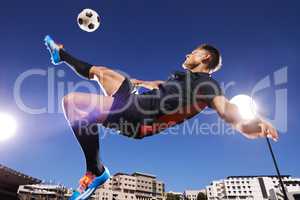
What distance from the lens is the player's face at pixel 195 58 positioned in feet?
19.4

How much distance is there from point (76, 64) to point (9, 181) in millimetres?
63668

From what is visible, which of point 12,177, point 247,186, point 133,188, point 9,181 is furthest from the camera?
point 247,186

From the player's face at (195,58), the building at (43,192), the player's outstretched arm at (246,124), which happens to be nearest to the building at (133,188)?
the building at (43,192)

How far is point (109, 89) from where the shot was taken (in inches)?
203

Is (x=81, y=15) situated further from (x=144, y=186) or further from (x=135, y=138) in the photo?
(x=144, y=186)

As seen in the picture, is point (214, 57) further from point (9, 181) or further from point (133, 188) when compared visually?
point (133, 188)

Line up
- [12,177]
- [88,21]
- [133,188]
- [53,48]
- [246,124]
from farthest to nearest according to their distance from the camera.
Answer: [133,188], [12,177], [88,21], [53,48], [246,124]

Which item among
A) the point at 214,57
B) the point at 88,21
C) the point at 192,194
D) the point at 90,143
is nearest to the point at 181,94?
the point at 214,57

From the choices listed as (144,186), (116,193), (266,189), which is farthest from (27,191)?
(266,189)

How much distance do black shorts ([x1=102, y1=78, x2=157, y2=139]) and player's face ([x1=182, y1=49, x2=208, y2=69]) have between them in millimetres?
1538

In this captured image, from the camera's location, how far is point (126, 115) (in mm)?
4824

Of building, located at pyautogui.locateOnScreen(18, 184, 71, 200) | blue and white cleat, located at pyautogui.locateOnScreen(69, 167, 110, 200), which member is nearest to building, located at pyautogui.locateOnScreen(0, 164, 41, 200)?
building, located at pyautogui.locateOnScreen(18, 184, 71, 200)

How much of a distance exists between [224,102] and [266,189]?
14350 centimetres

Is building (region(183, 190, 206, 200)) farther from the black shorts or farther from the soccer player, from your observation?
the black shorts
